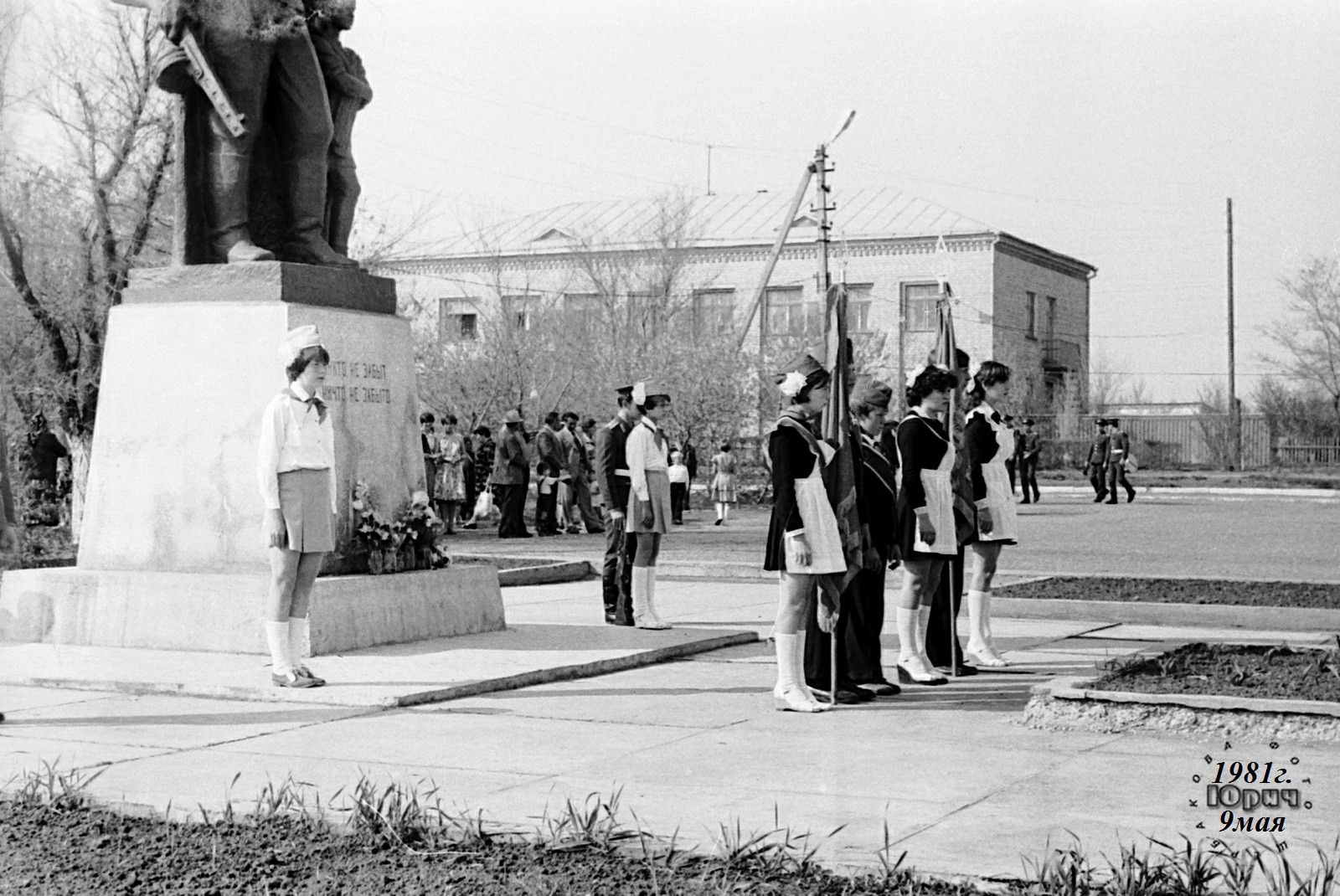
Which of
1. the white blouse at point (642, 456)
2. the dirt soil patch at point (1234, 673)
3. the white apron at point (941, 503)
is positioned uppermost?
the white blouse at point (642, 456)

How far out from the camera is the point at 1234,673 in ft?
28.1

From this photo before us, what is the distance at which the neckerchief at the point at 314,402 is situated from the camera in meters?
9.52

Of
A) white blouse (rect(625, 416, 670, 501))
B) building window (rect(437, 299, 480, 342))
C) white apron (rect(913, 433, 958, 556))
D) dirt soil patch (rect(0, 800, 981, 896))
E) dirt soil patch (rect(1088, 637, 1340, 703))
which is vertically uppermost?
building window (rect(437, 299, 480, 342))

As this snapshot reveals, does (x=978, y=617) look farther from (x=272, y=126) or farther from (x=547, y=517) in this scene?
(x=547, y=517)

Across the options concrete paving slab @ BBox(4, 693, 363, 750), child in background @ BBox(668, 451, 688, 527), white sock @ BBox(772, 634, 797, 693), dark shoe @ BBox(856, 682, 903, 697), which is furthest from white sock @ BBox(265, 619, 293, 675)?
child in background @ BBox(668, 451, 688, 527)

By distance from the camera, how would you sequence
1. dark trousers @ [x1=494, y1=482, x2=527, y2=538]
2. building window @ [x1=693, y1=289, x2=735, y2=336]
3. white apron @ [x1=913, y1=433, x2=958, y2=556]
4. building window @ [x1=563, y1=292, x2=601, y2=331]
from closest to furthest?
1. white apron @ [x1=913, y1=433, x2=958, y2=556]
2. dark trousers @ [x1=494, y1=482, x2=527, y2=538]
3. building window @ [x1=563, y1=292, x2=601, y2=331]
4. building window @ [x1=693, y1=289, x2=735, y2=336]

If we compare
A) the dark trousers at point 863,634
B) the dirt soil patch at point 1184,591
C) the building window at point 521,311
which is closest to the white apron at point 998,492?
the dark trousers at point 863,634

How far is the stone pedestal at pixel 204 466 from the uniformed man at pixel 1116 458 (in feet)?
92.0

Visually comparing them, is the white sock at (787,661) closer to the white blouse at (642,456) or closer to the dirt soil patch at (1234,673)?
the dirt soil patch at (1234,673)

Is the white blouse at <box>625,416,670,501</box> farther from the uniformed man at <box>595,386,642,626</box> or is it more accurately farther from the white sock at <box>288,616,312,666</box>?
the white sock at <box>288,616,312,666</box>

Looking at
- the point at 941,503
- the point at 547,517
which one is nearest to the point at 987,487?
the point at 941,503

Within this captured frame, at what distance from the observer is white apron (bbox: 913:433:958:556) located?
1026cm

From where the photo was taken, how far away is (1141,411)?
247 ft

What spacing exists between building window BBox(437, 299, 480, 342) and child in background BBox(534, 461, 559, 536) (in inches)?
696
